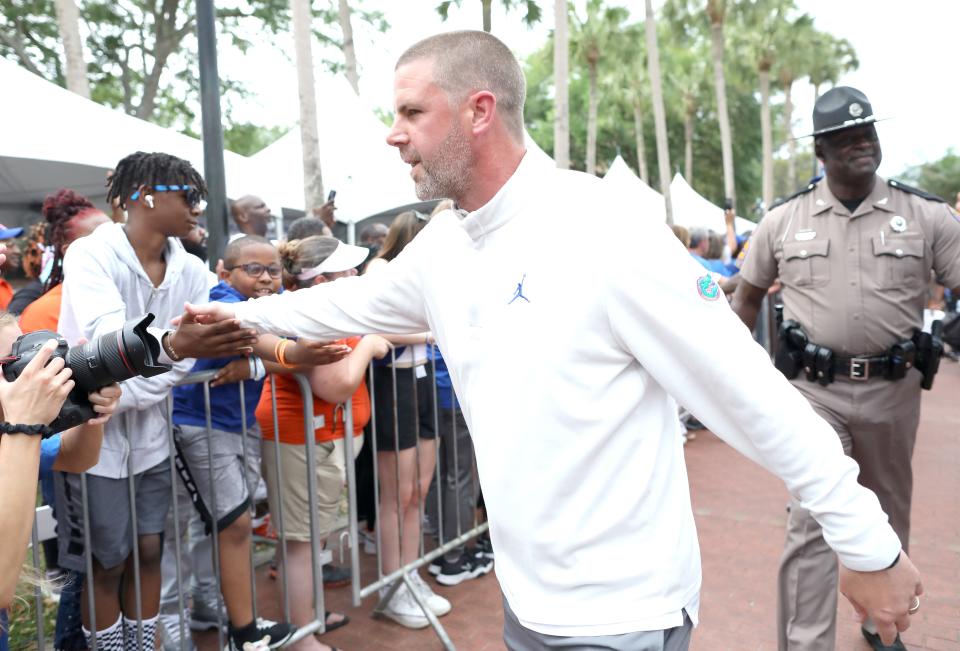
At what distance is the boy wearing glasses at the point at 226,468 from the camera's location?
10.9 feet

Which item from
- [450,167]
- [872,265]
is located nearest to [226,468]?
[450,167]

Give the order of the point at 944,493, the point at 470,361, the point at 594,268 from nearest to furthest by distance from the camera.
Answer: the point at 594,268 → the point at 470,361 → the point at 944,493

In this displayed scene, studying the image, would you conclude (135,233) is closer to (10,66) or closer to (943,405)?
(10,66)

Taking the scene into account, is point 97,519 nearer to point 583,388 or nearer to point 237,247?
point 237,247

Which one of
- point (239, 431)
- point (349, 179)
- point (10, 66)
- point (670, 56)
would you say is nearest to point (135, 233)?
point (239, 431)

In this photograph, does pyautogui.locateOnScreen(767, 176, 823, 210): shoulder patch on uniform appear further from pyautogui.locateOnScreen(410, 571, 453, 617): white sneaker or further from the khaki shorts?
pyautogui.locateOnScreen(410, 571, 453, 617): white sneaker

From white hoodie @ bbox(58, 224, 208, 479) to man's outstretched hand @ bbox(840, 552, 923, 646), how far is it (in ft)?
7.58

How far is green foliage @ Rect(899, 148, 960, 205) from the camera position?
53.7 m

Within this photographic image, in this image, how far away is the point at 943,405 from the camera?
9078mm

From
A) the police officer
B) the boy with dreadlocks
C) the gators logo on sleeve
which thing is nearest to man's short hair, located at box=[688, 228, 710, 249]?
the police officer

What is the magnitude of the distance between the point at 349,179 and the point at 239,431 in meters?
8.79

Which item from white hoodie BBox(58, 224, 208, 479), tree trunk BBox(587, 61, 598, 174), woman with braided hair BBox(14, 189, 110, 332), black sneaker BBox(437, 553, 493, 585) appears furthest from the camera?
tree trunk BBox(587, 61, 598, 174)

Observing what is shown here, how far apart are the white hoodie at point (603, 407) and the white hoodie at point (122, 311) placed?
155 centimetres

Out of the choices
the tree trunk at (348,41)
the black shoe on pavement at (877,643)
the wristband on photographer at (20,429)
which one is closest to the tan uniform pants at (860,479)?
the black shoe on pavement at (877,643)
